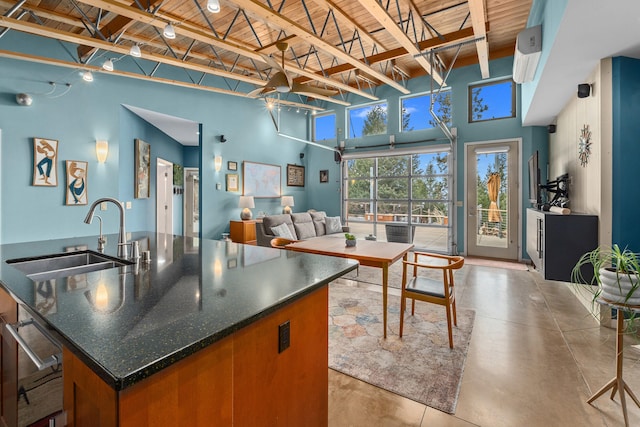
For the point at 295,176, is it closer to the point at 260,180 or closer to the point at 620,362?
the point at 260,180

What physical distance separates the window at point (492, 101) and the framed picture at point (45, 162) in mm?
7399

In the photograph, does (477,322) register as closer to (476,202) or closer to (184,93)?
(476,202)

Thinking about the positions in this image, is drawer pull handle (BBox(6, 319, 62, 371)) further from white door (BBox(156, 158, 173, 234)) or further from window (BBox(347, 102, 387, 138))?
window (BBox(347, 102, 387, 138))

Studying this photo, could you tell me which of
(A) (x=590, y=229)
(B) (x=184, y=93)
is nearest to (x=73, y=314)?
(A) (x=590, y=229)

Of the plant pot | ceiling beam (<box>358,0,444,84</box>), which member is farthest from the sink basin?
ceiling beam (<box>358,0,444,84</box>)

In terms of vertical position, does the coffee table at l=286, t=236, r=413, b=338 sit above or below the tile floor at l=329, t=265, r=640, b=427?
above

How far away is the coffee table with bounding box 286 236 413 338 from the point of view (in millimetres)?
2836

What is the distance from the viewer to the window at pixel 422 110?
22.3ft

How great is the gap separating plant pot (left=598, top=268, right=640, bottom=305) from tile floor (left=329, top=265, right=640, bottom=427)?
746 mm

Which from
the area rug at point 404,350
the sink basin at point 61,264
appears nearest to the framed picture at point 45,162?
the sink basin at point 61,264

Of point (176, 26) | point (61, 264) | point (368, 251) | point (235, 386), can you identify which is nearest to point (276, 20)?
point (176, 26)

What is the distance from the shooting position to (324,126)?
871 centimetres

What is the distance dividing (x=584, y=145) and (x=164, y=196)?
777 centimetres

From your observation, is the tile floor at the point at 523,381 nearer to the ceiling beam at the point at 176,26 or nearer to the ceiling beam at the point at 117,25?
the ceiling beam at the point at 176,26
